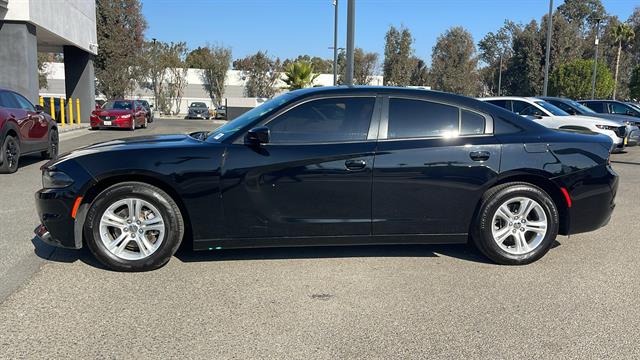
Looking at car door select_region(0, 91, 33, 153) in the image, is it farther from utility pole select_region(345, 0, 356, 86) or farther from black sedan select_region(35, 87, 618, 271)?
utility pole select_region(345, 0, 356, 86)

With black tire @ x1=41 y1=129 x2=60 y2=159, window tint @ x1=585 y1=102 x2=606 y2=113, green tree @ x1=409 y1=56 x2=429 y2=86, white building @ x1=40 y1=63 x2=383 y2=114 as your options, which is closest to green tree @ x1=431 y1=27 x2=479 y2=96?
green tree @ x1=409 y1=56 x2=429 y2=86

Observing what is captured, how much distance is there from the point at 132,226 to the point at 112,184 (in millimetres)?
412

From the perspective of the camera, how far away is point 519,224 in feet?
15.9

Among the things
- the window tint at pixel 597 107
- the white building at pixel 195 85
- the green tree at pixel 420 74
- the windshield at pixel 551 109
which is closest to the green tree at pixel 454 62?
the green tree at pixel 420 74

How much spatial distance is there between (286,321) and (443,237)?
187 cm

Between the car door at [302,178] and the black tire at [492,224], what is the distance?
3.52 feet

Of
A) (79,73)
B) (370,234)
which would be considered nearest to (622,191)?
(370,234)

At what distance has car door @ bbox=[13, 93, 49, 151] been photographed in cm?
1047

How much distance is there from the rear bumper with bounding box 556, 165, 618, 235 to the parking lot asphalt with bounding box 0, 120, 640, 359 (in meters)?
0.39

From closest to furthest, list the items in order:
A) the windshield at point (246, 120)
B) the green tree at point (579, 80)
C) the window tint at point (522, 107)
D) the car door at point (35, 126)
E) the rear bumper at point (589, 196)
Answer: the windshield at point (246, 120)
the rear bumper at point (589, 196)
the car door at point (35, 126)
the window tint at point (522, 107)
the green tree at point (579, 80)

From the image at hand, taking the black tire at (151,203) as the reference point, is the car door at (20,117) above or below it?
above

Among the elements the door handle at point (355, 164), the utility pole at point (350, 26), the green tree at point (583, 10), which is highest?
the green tree at point (583, 10)

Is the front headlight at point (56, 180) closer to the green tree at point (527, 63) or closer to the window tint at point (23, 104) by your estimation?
the window tint at point (23, 104)

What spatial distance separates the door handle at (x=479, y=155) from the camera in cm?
469
